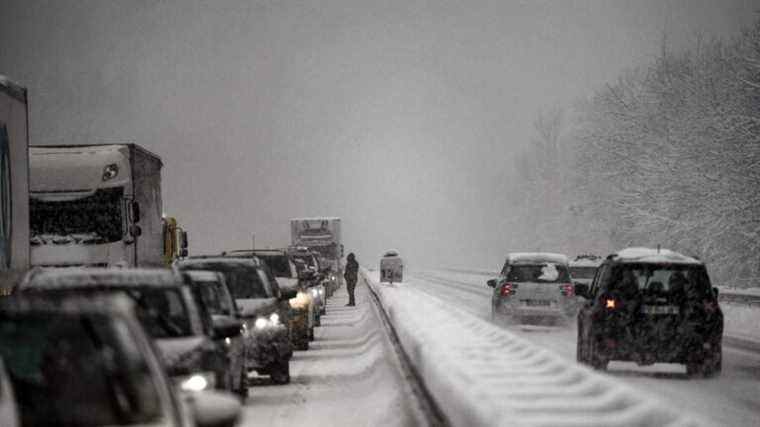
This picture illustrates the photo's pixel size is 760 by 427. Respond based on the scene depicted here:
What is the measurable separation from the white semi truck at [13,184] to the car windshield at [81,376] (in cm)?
1044

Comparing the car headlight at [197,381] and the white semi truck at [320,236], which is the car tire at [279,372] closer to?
the car headlight at [197,381]

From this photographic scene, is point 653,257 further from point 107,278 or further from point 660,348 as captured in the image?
point 107,278

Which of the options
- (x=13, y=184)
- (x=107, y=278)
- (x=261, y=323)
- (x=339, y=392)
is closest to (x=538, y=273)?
(x=339, y=392)

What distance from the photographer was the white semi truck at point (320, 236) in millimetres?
65625

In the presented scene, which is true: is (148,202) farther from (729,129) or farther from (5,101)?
(729,129)

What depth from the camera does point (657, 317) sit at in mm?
16641

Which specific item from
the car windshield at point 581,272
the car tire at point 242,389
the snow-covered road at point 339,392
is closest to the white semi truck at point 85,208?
the snow-covered road at point 339,392

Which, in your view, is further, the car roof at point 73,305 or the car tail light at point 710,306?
the car tail light at point 710,306

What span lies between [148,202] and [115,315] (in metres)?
20.8

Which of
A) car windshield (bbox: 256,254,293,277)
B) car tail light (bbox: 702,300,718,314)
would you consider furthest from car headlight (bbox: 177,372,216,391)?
car windshield (bbox: 256,254,293,277)

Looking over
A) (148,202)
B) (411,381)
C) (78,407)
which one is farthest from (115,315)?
(148,202)

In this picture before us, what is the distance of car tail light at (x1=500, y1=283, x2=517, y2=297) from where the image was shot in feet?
90.7

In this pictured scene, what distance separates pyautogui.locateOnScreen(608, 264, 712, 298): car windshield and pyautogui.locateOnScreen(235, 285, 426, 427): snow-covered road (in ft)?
10.9

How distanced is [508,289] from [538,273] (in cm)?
78
